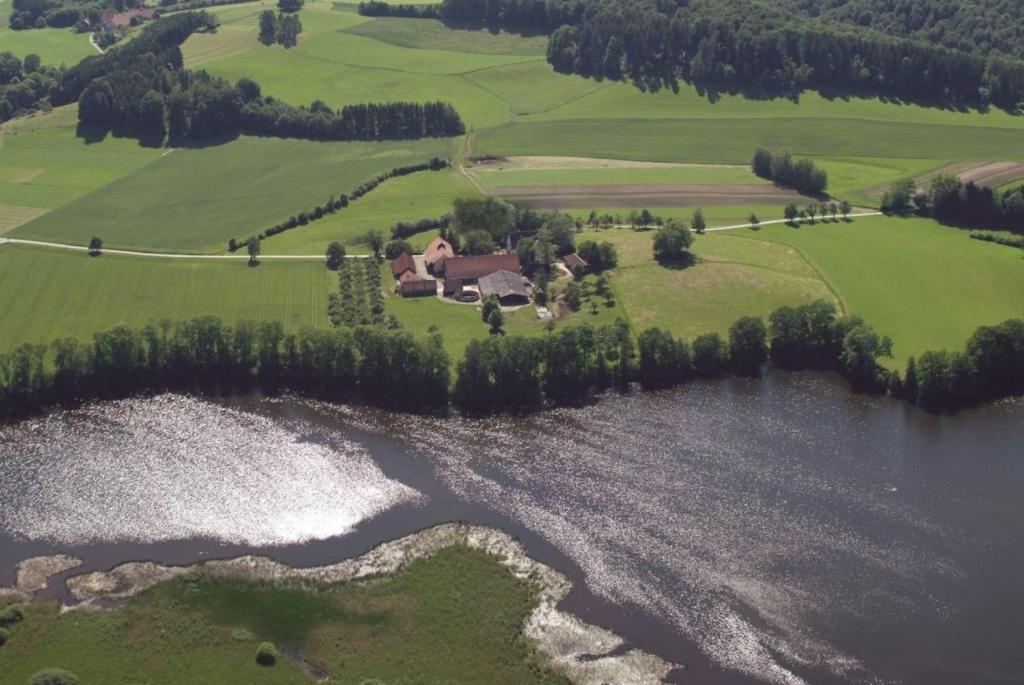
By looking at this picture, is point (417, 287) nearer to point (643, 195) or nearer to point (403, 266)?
point (403, 266)

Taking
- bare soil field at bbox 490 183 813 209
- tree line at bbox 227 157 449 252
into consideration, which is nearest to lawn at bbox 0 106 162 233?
tree line at bbox 227 157 449 252

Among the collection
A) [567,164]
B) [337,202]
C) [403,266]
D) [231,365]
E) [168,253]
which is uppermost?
[567,164]

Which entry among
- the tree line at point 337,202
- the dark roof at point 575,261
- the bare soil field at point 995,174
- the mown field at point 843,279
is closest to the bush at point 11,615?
the mown field at point 843,279

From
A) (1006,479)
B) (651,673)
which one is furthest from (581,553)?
(1006,479)

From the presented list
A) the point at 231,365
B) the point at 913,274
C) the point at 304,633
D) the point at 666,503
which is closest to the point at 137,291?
the point at 231,365

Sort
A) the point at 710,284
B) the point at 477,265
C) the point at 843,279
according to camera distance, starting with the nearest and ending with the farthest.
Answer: the point at 710,284 < the point at 843,279 < the point at 477,265

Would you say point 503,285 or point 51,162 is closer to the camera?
point 503,285

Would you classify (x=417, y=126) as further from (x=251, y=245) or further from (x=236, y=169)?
(x=251, y=245)
